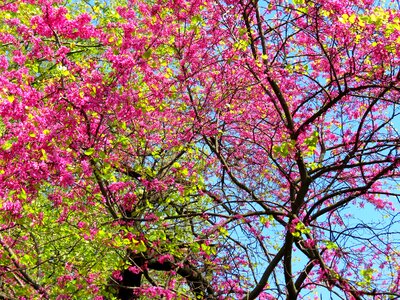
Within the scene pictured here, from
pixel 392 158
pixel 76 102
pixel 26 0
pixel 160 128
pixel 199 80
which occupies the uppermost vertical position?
pixel 26 0

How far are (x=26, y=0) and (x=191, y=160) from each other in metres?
5.27

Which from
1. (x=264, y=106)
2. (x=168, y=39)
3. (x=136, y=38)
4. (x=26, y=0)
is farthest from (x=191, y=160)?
(x=26, y=0)

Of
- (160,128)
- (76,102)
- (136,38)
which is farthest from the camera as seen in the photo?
(160,128)

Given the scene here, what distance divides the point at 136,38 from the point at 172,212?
426cm

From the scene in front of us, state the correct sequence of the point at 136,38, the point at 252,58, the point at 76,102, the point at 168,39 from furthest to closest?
the point at 168,39 < the point at 252,58 < the point at 136,38 < the point at 76,102

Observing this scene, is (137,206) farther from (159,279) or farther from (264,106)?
(159,279)

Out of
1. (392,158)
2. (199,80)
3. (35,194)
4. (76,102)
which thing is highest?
(199,80)

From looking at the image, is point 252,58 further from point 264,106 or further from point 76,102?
point 76,102

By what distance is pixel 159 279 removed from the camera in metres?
13.4

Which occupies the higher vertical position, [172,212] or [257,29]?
[257,29]

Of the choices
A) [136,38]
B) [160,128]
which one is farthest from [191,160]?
[136,38]

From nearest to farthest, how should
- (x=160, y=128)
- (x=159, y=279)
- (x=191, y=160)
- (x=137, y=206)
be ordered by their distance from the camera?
(x=137, y=206) → (x=160, y=128) → (x=191, y=160) → (x=159, y=279)

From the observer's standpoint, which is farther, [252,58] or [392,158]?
[252,58]

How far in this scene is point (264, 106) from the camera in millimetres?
10773
